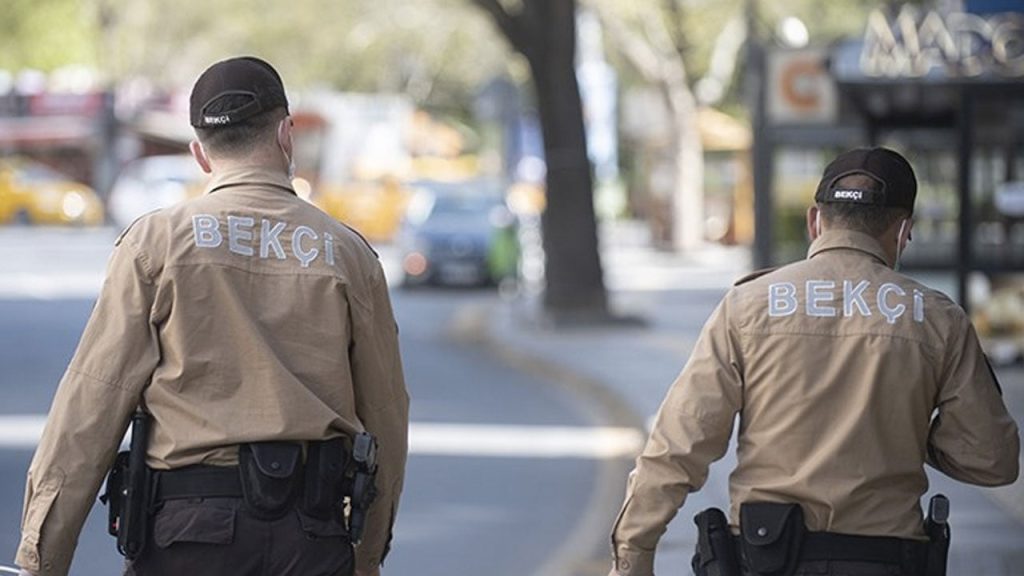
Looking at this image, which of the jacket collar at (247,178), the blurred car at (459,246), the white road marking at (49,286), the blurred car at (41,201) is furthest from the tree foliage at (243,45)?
the jacket collar at (247,178)

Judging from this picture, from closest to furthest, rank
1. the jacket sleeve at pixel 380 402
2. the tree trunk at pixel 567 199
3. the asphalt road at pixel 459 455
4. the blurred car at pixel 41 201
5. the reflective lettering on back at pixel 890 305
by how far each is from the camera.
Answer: the reflective lettering on back at pixel 890 305 → the jacket sleeve at pixel 380 402 → the asphalt road at pixel 459 455 → the tree trunk at pixel 567 199 → the blurred car at pixel 41 201

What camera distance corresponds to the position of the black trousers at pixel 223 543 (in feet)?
13.9

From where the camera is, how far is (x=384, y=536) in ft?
15.6

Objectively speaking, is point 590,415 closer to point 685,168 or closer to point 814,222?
point 814,222

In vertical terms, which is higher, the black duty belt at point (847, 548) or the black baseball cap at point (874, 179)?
the black baseball cap at point (874, 179)

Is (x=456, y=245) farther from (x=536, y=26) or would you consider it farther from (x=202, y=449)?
(x=202, y=449)

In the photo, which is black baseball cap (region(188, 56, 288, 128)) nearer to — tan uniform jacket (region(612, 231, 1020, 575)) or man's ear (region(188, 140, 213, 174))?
man's ear (region(188, 140, 213, 174))

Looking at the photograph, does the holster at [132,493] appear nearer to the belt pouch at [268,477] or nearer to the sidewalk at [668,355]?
the belt pouch at [268,477]

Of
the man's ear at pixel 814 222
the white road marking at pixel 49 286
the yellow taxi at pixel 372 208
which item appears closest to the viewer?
the man's ear at pixel 814 222

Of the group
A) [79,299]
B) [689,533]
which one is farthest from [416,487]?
[79,299]

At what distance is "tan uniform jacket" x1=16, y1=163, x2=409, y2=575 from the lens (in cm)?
429

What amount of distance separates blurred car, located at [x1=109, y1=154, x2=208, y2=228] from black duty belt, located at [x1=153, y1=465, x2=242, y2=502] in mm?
40470

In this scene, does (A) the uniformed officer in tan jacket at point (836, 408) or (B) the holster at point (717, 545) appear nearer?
(A) the uniformed officer in tan jacket at point (836, 408)

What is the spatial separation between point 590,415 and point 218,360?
10.8 meters
